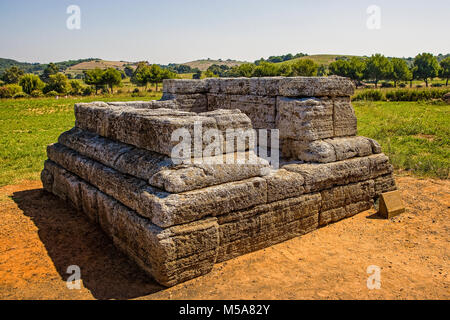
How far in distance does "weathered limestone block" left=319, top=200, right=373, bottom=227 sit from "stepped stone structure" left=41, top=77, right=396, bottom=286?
0.02 meters

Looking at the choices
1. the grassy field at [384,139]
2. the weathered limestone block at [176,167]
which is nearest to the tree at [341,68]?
the grassy field at [384,139]


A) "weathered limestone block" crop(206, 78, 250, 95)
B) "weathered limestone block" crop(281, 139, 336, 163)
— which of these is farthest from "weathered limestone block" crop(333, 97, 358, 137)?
"weathered limestone block" crop(206, 78, 250, 95)

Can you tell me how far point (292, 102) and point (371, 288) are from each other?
10.7ft

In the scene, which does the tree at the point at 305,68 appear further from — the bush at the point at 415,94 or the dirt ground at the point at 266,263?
the dirt ground at the point at 266,263

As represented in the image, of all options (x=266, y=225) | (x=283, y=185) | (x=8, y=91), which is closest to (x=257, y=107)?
(x=283, y=185)

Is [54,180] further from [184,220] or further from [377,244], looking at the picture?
[377,244]

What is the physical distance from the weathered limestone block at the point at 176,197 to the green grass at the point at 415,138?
234 inches

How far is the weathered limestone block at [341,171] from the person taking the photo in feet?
18.2

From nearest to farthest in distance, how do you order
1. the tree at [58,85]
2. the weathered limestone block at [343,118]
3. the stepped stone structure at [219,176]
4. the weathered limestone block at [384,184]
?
the stepped stone structure at [219,176]
the weathered limestone block at [343,118]
the weathered limestone block at [384,184]
the tree at [58,85]

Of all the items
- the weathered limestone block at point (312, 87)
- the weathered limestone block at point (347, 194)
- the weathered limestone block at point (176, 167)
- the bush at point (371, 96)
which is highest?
the bush at point (371, 96)

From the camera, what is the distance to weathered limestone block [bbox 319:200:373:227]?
5.80 m

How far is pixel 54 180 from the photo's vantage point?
23.7 feet

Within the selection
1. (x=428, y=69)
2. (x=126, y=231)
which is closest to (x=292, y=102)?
(x=126, y=231)

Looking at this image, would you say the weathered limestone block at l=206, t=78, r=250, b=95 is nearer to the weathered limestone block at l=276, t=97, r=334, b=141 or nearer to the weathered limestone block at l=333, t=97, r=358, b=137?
the weathered limestone block at l=276, t=97, r=334, b=141
